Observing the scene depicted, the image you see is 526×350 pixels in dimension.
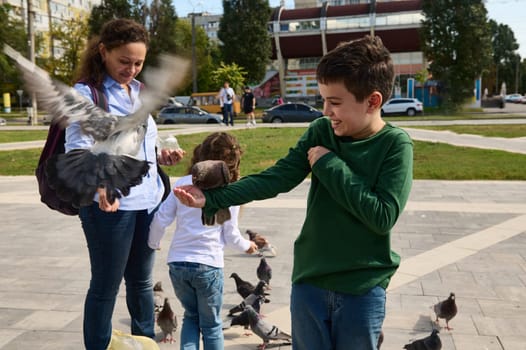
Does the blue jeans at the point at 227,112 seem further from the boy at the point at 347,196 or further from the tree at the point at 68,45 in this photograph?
the tree at the point at 68,45

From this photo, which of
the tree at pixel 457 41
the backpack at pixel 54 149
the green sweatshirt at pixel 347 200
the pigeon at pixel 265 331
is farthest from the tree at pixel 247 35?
the green sweatshirt at pixel 347 200

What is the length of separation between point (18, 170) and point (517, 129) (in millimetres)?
18567

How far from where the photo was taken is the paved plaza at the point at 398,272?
158 inches

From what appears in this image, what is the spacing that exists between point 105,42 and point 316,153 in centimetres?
153

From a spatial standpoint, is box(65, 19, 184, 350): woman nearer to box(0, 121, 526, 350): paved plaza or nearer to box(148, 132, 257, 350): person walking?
box(148, 132, 257, 350): person walking

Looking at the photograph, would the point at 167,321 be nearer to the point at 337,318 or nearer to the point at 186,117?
the point at 337,318

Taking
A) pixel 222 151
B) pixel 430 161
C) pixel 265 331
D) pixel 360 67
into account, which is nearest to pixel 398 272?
pixel 265 331

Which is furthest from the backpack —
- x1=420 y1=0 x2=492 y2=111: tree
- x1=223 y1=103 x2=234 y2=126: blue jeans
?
x1=420 y1=0 x2=492 y2=111: tree

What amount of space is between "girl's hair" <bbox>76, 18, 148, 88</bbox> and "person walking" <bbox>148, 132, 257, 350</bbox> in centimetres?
71

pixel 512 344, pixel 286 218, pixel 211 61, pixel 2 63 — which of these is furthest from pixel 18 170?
pixel 211 61

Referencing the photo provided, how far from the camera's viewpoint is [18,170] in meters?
13.0

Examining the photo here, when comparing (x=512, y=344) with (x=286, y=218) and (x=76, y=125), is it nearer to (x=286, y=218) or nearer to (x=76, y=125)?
(x=76, y=125)

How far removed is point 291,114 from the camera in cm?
3244

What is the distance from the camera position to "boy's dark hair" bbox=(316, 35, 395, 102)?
1990mm
